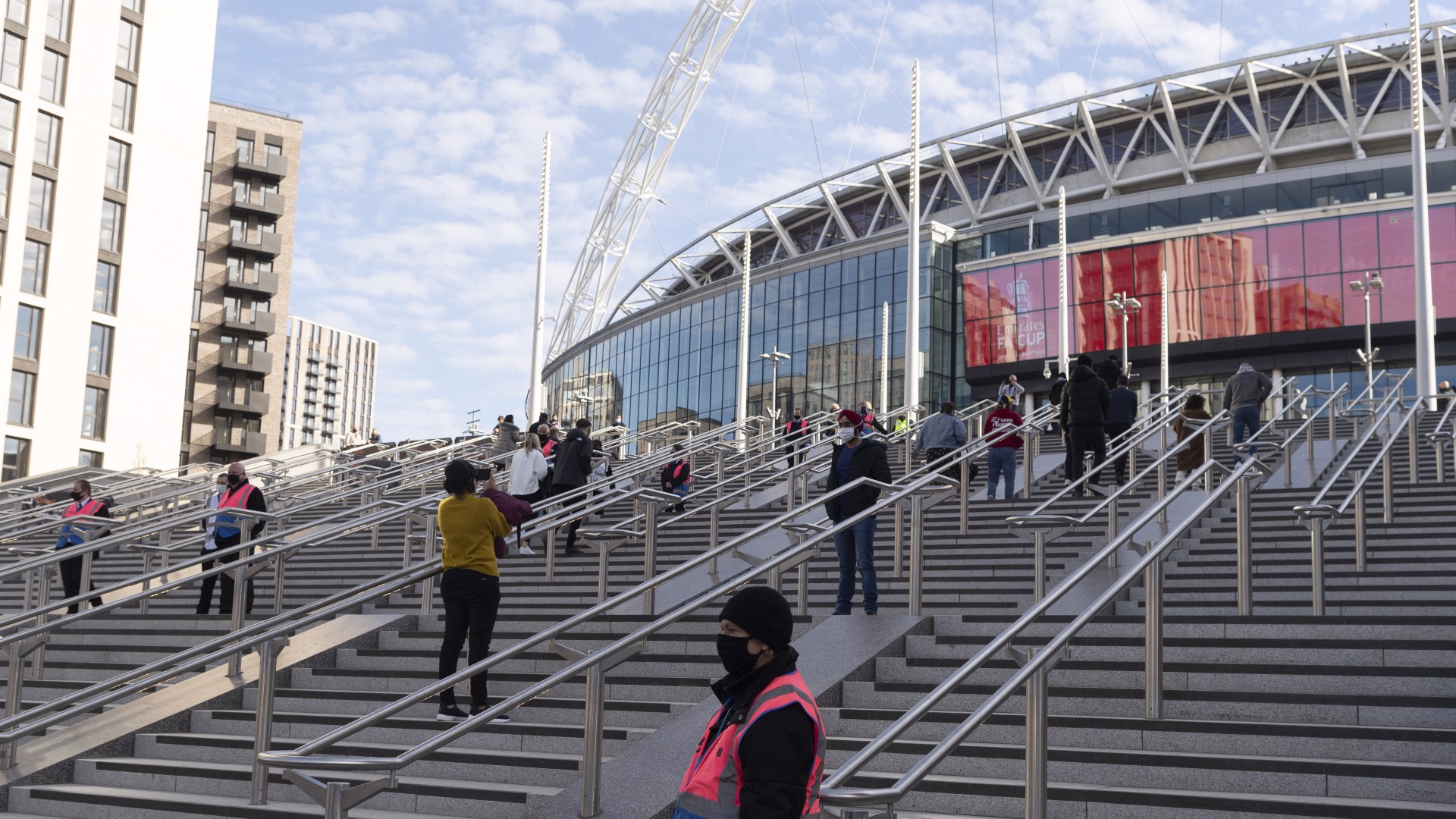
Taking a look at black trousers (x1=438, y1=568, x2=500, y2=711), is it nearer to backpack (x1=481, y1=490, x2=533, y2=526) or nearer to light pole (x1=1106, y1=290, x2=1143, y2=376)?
backpack (x1=481, y1=490, x2=533, y2=526)

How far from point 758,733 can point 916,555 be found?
20.3ft

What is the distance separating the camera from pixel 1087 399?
14234 mm

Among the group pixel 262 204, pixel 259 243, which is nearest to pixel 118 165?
pixel 259 243

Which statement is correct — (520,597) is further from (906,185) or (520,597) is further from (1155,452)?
(906,185)

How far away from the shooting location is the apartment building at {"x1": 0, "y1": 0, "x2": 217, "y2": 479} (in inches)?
1901

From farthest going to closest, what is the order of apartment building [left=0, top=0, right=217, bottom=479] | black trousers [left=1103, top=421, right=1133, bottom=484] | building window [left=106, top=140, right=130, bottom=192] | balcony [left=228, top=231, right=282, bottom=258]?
balcony [left=228, top=231, right=282, bottom=258], building window [left=106, top=140, right=130, bottom=192], apartment building [left=0, top=0, right=217, bottom=479], black trousers [left=1103, top=421, right=1133, bottom=484]

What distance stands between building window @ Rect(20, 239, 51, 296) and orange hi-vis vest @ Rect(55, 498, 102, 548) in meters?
37.9

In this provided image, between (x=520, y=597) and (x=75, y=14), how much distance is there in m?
48.3

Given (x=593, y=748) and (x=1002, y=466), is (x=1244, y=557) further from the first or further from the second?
(x=1002, y=466)

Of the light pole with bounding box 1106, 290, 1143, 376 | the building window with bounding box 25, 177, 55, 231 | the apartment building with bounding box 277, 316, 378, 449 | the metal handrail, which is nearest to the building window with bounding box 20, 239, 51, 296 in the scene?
the building window with bounding box 25, 177, 55, 231

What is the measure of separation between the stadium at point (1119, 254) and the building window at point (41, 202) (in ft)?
99.9

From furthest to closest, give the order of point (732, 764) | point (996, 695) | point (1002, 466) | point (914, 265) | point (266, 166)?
point (266, 166)
point (914, 265)
point (1002, 466)
point (996, 695)
point (732, 764)

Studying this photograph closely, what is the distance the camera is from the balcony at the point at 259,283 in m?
70.9

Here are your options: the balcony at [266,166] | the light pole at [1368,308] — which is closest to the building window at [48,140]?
the balcony at [266,166]
